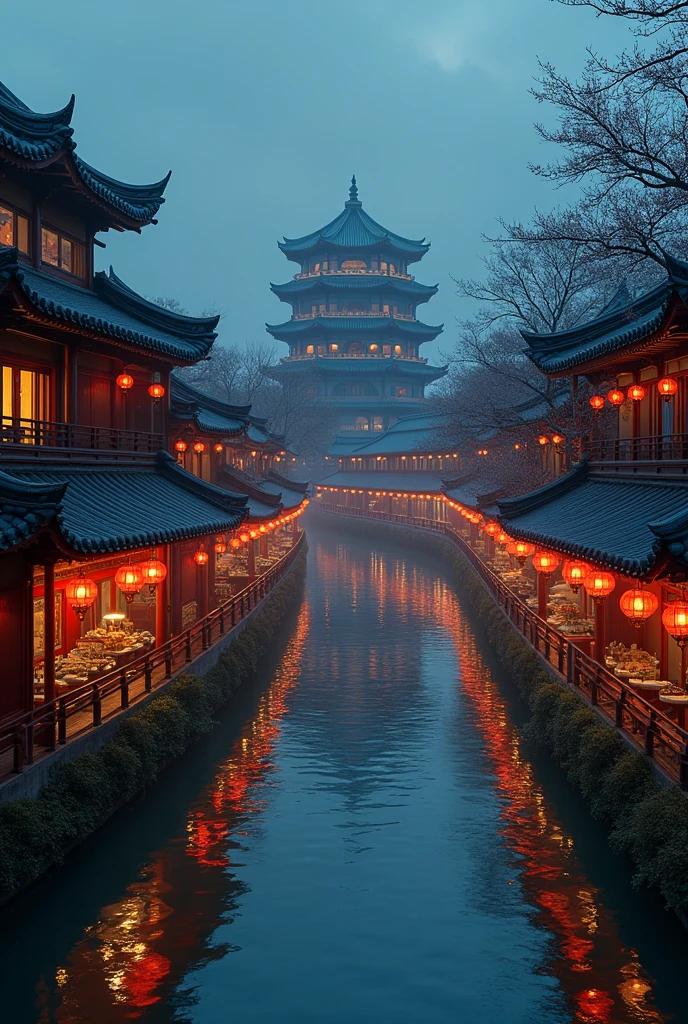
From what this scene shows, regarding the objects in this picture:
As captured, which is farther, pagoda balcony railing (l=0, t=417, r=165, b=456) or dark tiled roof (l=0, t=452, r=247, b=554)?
pagoda balcony railing (l=0, t=417, r=165, b=456)

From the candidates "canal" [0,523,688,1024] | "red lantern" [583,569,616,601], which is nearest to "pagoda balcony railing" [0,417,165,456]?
"canal" [0,523,688,1024]

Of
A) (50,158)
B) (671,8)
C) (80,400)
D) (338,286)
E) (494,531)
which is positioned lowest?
Result: (494,531)

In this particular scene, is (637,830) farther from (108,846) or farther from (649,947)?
(108,846)

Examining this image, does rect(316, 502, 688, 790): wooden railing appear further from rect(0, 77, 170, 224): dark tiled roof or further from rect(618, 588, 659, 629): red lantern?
rect(0, 77, 170, 224): dark tiled roof

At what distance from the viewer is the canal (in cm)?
1070

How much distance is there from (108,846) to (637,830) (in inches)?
292

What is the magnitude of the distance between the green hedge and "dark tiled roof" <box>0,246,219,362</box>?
6999mm

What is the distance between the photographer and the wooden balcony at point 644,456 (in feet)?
60.3

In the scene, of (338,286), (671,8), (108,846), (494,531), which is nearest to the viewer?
(108,846)

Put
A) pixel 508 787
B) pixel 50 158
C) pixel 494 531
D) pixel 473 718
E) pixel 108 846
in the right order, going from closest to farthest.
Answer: pixel 108 846
pixel 508 787
pixel 50 158
pixel 473 718
pixel 494 531

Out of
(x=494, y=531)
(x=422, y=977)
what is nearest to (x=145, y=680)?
(x=422, y=977)

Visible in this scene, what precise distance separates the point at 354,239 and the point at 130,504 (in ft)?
286

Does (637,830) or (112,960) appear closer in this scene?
(112,960)

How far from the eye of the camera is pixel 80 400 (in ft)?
70.4
